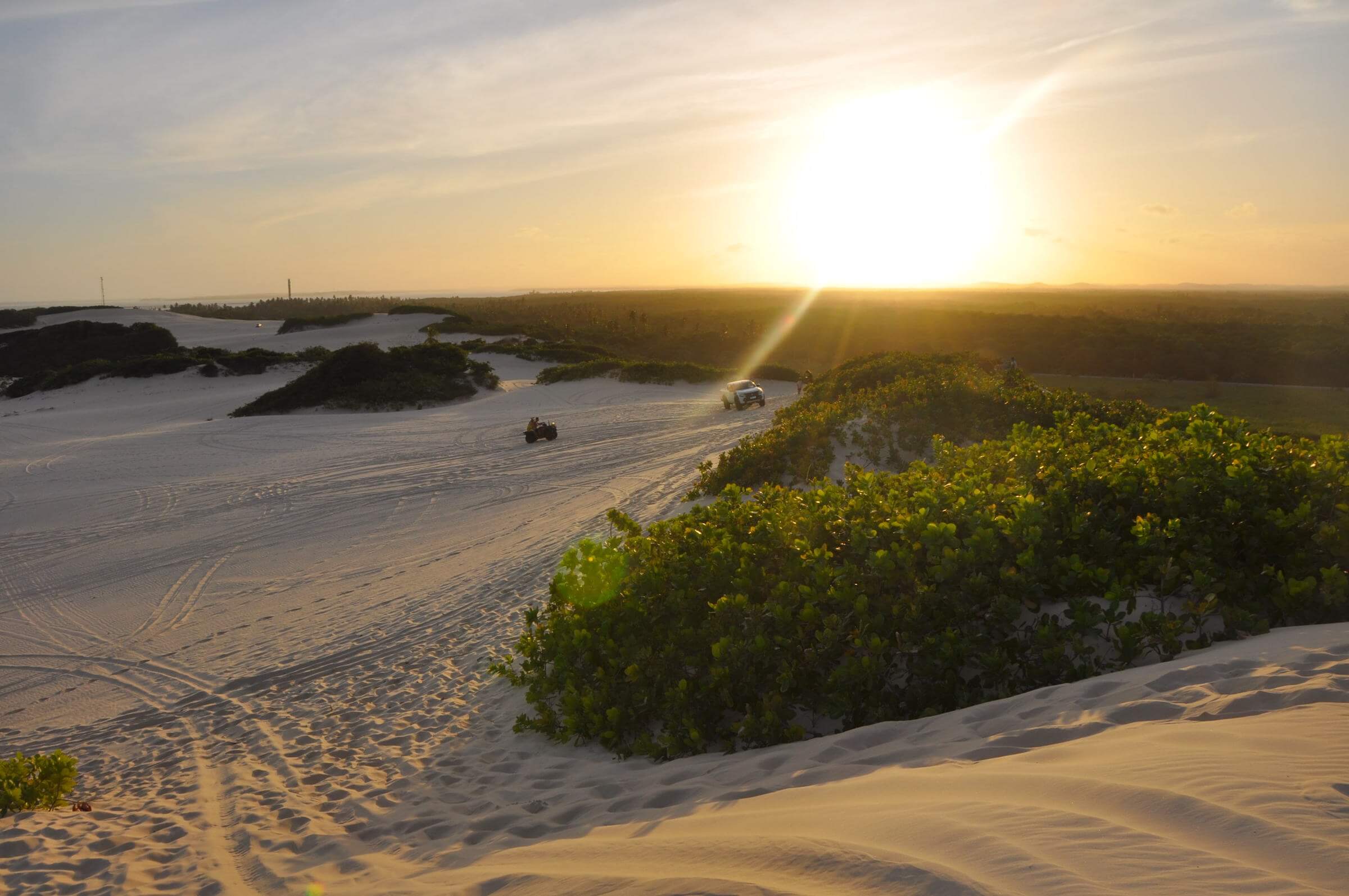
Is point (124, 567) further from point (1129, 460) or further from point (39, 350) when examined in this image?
point (39, 350)

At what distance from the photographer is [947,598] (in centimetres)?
523

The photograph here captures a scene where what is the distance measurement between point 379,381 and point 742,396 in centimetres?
1303

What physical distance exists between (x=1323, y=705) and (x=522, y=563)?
8577mm

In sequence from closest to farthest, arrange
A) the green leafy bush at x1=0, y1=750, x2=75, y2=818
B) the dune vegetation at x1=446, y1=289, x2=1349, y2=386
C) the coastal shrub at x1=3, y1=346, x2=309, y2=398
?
the green leafy bush at x1=0, y1=750, x2=75, y2=818 < the dune vegetation at x1=446, y1=289, x2=1349, y2=386 < the coastal shrub at x1=3, y1=346, x2=309, y2=398

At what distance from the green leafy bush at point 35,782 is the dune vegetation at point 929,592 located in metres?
2.85

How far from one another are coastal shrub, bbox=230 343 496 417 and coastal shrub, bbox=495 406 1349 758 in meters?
24.4

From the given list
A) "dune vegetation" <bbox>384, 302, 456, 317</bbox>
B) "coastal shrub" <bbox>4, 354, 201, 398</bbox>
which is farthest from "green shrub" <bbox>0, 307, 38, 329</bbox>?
"coastal shrub" <bbox>4, 354, 201, 398</bbox>

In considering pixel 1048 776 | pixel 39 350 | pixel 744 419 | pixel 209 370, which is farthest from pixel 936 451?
pixel 39 350

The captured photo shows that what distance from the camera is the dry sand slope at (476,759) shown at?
266 cm

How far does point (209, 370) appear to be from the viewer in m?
35.0

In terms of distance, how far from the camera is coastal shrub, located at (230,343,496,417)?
1112 inches

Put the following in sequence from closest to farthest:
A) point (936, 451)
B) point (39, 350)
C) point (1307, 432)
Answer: point (936, 451) → point (1307, 432) → point (39, 350)

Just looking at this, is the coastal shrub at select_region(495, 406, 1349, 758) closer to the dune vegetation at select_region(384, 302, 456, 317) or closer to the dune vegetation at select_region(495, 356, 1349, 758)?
the dune vegetation at select_region(495, 356, 1349, 758)

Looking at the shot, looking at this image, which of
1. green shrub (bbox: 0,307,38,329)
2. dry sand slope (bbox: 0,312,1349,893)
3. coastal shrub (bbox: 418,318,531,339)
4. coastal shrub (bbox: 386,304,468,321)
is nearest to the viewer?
dry sand slope (bbox: 0,312,1349,893)
